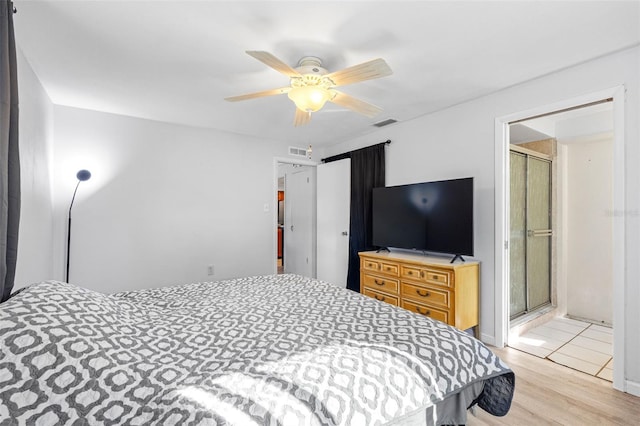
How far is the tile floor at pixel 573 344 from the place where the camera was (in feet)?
8.13

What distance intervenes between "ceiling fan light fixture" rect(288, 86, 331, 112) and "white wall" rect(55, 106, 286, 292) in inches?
92.7

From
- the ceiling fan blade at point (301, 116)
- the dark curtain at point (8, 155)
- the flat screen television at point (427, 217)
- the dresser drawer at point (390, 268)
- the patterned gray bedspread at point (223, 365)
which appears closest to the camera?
the patterned gray bedspread at point (223, 365)

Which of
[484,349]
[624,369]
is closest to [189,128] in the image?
[484,349]

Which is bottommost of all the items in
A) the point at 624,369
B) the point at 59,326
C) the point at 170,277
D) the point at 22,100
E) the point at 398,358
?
the point at 624,369

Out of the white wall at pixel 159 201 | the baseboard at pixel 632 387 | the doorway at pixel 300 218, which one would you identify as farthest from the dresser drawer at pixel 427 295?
the doorway at pixel 300 218

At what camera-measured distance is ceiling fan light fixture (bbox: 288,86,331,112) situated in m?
2.06

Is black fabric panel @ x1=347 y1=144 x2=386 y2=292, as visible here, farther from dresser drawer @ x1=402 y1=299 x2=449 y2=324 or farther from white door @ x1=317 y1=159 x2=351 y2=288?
dresser drawer @ x1=402 y1=299 x2=449 y2=324

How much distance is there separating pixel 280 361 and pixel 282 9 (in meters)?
1.81

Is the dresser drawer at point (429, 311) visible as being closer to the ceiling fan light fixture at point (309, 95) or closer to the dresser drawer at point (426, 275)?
the dresser drawer at point (426, 275)

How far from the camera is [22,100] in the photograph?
2.22 metres

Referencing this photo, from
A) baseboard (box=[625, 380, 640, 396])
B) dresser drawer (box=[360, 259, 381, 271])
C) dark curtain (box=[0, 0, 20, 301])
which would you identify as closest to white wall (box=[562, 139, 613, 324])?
baseboard (box=[625, 380, 640, 396])

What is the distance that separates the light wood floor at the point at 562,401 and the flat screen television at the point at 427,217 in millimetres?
1072

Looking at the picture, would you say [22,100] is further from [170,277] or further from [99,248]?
[170,277]

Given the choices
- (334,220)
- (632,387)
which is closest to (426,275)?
(632,387)
